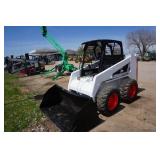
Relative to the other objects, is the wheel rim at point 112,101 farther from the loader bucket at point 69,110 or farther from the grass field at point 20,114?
the grass field at point 20,114

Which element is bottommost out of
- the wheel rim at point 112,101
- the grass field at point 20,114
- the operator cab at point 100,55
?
the grass field at point 20,114

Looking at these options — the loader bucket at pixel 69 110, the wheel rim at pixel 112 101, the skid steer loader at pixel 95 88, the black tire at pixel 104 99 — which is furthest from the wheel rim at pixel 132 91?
the loader bucket at pixel 69 110

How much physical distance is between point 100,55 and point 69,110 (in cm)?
203

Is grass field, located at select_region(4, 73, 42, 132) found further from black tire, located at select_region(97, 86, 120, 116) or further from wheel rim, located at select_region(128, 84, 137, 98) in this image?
wheel rim, located at select_region(128, 84, 137, 98)

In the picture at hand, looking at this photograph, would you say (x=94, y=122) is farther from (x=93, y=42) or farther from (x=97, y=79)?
(x=93, y=42)

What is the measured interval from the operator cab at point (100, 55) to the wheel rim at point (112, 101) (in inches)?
39.5

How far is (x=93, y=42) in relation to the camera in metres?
6.32

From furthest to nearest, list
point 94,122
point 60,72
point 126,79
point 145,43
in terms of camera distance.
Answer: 1. point 145,43
2. point 60,72
3. point 126,79
4. point 94,122

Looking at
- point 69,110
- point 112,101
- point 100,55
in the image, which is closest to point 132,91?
point 112,101

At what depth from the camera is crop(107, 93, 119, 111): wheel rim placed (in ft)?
18.1

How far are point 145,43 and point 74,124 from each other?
4055 centimetres

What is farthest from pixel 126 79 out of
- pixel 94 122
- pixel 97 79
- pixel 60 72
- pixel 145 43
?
pixel 145 43

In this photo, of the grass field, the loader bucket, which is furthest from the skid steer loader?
the grass field

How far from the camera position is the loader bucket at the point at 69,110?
4.57 metres
